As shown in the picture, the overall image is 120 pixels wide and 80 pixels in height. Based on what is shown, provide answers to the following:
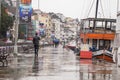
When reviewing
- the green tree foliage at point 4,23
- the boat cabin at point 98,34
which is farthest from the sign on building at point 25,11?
the green tree foliage at point 4,23

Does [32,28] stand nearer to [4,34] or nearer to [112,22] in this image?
[4,34]

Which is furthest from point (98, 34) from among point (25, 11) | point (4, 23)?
point (4, 23)

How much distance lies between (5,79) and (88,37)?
32566 mm

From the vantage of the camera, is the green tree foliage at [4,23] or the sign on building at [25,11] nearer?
the sign on building at [25,11]

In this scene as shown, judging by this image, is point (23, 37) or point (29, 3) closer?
point (29, 3)

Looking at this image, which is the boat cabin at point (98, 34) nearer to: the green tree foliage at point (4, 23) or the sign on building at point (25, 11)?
the sign on building at point (25, 11)

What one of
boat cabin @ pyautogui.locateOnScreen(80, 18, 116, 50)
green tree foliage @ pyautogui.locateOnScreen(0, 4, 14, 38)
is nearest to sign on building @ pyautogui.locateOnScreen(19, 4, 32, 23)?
boat cabin @ pyautogui.locateOnScreen(80, 18, 116, 50)

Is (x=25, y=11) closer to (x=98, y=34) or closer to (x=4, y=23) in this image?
(x=98, y=34)

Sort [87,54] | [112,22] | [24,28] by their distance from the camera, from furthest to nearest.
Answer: [24,28]
[112,22]
[87,54]

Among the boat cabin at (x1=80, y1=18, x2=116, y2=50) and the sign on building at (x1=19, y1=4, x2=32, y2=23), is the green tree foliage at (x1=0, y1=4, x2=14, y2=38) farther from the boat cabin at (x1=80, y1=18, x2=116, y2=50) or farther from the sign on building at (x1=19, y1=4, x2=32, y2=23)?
the sign on building at (x1=19, y1=4, x2=32, y2=23)

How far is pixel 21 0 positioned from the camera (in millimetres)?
41281

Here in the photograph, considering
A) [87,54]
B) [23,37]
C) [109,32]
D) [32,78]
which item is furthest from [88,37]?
[23,37]

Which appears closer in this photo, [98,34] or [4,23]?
[98,34]

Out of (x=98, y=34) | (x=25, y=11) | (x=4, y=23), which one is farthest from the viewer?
(x=4, y=23)
